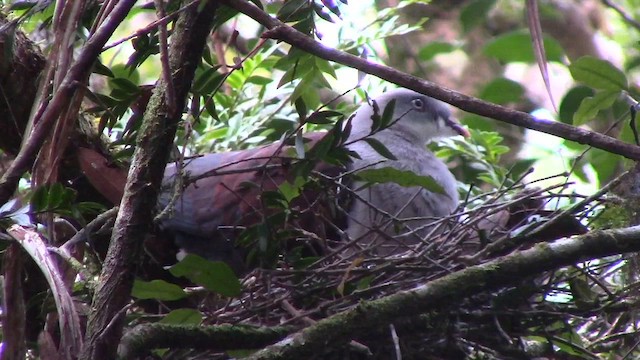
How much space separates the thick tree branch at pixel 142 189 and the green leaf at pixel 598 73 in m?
0.97

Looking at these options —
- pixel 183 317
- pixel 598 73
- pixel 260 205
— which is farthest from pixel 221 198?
pixel 598 73

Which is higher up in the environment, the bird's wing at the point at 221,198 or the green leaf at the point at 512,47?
the green leaf at the point at 512,47

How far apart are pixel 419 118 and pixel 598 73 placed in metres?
1.20

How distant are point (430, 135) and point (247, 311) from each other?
4.93 feet

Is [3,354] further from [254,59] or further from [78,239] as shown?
[254,59]

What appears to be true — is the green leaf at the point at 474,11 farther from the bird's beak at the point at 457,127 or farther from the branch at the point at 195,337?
the branch at the point at 195,337

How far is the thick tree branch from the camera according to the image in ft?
4.56

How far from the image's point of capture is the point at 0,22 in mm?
2043

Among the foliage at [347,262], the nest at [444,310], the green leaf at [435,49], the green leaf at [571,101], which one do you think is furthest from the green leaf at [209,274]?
the green leaf at [435,49]

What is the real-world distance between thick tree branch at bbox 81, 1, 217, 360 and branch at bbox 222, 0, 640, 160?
9 centimetres

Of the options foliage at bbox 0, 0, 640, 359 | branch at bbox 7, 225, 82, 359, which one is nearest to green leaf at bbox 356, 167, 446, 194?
foliage at bbox 0, 0, 640, 359

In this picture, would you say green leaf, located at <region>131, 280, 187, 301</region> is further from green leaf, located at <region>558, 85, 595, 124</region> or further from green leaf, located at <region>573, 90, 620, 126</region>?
green leaf, located at <region>558, 85, 595, 124</region>

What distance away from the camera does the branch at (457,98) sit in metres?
1.57

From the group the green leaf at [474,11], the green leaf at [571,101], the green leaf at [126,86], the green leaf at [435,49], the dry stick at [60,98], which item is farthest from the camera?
the green leaf at [435,49]
